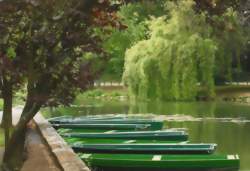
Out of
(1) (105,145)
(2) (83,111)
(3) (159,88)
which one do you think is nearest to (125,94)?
(3) (159,88)

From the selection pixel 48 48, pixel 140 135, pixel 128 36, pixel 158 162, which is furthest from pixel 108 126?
pixel 128 36

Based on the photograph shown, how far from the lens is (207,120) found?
22.2m

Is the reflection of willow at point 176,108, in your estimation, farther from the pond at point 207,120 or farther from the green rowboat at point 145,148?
the green rowboat at point 145,148

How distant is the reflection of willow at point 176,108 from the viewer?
26016mm

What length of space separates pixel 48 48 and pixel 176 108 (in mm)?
21175

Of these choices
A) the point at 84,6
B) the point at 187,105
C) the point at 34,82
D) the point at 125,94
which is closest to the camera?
the point at 84,6

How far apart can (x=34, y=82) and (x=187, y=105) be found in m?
22.8

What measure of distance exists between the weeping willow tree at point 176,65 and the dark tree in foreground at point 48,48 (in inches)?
940

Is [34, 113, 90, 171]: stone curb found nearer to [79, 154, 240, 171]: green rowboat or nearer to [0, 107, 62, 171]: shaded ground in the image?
[0, 107, 62, 171]: shaded ground

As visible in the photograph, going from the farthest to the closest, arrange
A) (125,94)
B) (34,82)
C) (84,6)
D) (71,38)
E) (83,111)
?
(125,94) < (83,111) < (34,82) < (71,38) < (84,6)

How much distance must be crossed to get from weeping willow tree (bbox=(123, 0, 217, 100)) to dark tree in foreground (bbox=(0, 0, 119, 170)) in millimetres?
23888

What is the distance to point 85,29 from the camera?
24.5ft

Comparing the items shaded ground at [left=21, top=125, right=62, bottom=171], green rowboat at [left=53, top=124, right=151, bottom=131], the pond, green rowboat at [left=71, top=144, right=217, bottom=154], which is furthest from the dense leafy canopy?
shaded ground at [left=21, top=125, right=62, bottom=171]

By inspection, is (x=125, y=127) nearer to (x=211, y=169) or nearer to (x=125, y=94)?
(x=211, y=169)
